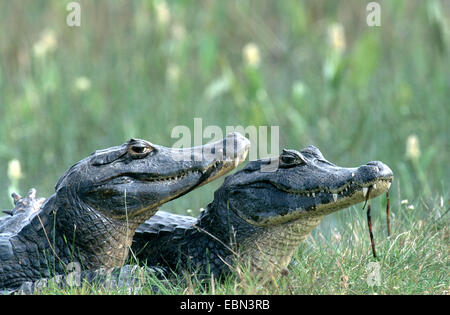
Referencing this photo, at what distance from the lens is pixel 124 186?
4770 millimetres

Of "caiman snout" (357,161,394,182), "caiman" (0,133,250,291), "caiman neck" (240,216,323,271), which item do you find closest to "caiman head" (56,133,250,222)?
"caiman" (0,133,250,291)

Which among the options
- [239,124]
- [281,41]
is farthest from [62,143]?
[281,41]

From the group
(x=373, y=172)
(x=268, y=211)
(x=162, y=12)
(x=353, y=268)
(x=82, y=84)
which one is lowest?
(x=353, y=268)

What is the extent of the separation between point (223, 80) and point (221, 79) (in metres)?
0.29

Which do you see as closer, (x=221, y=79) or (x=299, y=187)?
(x=299, y=187)

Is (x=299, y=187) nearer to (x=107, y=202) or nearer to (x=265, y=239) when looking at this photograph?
(x=265, y=239)

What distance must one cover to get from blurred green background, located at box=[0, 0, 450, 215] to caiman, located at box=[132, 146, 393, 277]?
9.17ft

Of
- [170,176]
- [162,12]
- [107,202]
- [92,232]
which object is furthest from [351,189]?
[162,12]

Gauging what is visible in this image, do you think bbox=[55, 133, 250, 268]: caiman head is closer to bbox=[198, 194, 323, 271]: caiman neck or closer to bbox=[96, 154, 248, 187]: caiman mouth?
bbox=[96, 154, 248, 187]: caiman mouth

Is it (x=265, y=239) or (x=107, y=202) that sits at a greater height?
(x=107, y=202)

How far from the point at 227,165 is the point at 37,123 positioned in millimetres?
5704

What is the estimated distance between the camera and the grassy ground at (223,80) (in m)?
8.98

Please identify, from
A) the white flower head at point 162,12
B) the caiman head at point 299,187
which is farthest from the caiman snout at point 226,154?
the white flower head at point 162,12

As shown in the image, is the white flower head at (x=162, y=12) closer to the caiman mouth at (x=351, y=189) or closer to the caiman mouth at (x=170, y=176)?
the caiman mouth at (x=170, y=176)
